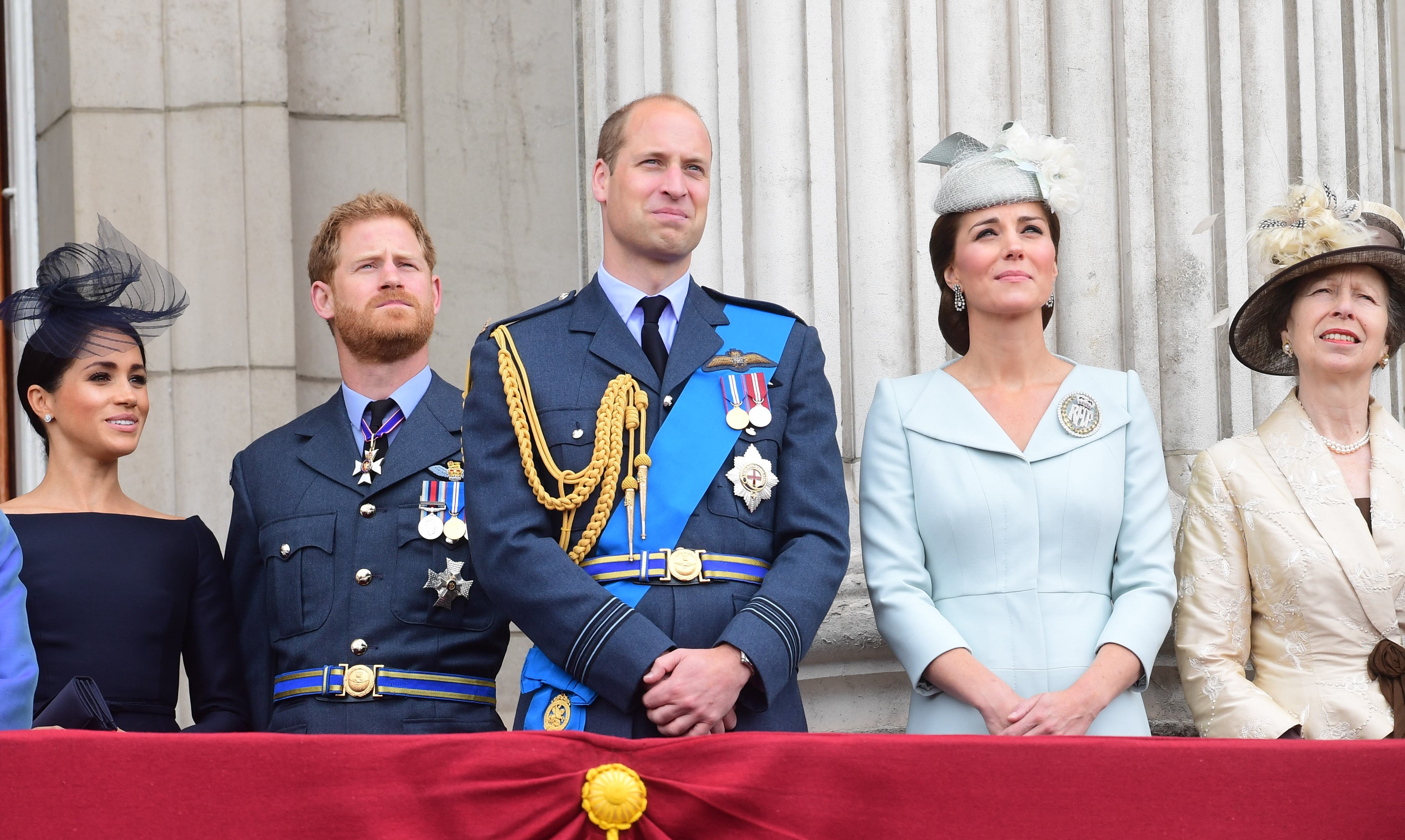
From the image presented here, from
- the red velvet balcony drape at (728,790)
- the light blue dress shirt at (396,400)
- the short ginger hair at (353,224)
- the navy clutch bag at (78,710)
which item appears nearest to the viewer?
the red velvet balcony drape at (728,790)

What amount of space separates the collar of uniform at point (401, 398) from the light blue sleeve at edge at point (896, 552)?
3.31 ft

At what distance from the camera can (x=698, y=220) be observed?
10.0 ft

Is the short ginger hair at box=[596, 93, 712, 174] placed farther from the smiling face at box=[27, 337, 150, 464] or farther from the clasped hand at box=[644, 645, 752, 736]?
the smiling face at box=[27, 337, 150, 464]

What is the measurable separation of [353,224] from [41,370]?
76 centimetres

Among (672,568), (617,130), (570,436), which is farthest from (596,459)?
(617,130)

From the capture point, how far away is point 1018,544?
9.96ft

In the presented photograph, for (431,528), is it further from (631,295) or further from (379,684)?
(631,295)

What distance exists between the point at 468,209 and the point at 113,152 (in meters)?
1.07

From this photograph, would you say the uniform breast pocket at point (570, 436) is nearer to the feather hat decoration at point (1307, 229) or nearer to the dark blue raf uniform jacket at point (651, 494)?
the dark blue raf uniform jacket at point (651, 494)

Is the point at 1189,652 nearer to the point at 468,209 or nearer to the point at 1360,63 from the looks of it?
the point at 1360,63

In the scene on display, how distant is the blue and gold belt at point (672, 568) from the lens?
2.78 meters

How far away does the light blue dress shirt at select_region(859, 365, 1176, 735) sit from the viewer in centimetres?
295

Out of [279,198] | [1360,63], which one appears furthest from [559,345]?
[1360,63]

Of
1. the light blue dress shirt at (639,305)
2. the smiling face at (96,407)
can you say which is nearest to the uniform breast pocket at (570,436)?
the light blue dress shirt at (639,305)
